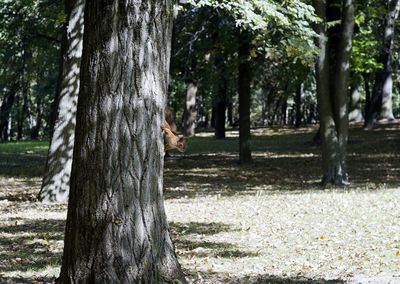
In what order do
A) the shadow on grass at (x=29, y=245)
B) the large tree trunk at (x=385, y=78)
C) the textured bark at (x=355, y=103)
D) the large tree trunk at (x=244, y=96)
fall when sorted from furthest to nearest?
the textured bark at (x=355, y=103) → the large tree trunk at (x=385, y=78) → the large tree trunk at (x=244, y=96) → the shadow on grass at (x=29, y=245)

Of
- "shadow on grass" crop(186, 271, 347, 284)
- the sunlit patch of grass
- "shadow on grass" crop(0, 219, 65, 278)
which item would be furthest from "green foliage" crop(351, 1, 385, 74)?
"shadow on grass" crop(186, 271, 347, 284)

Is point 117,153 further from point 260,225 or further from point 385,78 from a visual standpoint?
point 385,78

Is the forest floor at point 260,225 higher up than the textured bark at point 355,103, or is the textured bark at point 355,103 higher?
the textured bark at point 355,103

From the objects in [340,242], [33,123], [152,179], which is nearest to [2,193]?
[340,242]

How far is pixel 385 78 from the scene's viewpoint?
32.0 meters

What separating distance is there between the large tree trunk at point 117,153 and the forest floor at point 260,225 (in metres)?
2.01

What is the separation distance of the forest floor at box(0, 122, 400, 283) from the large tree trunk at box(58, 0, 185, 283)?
201 centimetres

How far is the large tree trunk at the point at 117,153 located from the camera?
4.68m

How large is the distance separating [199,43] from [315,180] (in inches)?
282

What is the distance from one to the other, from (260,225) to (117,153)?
→ 20.2 feet

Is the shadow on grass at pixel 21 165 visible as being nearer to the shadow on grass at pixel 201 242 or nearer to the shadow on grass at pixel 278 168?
the shadow on grass at pixel 278 168

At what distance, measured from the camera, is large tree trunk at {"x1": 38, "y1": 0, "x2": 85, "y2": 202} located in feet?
42.9

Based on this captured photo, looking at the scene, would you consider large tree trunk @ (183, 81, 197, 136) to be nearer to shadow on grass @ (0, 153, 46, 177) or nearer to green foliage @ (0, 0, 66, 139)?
shadow on grass @ (0, 153, 46, 177)

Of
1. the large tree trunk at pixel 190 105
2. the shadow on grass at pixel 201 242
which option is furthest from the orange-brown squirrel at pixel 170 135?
the large tree trunk at pixel 190 105
